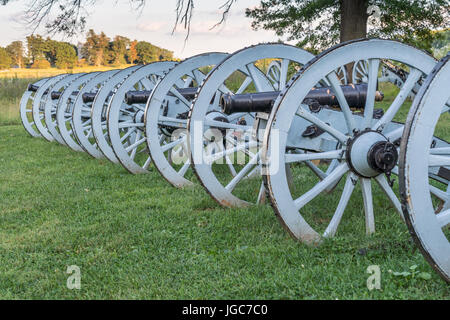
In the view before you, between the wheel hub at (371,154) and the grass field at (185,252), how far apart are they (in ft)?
1.65

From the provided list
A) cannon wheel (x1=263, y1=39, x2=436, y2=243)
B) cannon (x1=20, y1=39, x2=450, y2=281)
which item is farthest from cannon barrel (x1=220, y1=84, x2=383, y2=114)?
cannon wheel (x1=263, y1=39, x2=436, y2=243)

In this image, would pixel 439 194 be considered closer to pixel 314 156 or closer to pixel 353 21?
pixel 314 156

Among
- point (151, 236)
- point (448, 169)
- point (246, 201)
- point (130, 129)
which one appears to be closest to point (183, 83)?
point (130, 129)

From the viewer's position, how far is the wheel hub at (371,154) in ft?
11.4

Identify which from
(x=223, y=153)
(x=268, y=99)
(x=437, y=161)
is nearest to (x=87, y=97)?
(x=223, y=153)

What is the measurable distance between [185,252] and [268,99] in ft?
4.69

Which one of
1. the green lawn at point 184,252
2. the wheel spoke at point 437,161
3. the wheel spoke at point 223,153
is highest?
the wheel spoke at point 437,161

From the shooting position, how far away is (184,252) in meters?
3.70

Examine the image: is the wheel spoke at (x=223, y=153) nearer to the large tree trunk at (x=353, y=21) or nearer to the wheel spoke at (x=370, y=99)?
the wheel spoke at (x=370, y=99)

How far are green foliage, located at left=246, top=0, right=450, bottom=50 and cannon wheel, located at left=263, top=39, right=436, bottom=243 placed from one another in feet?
30.0

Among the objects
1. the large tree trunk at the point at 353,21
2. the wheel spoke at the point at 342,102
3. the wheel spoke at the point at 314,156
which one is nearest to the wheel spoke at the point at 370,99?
the wheel spoke at the point at 342,102

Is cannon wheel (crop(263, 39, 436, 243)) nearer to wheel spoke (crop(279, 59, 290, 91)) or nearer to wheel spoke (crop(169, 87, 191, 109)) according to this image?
wheel spoke (crop(279, 59, 290, 91))
